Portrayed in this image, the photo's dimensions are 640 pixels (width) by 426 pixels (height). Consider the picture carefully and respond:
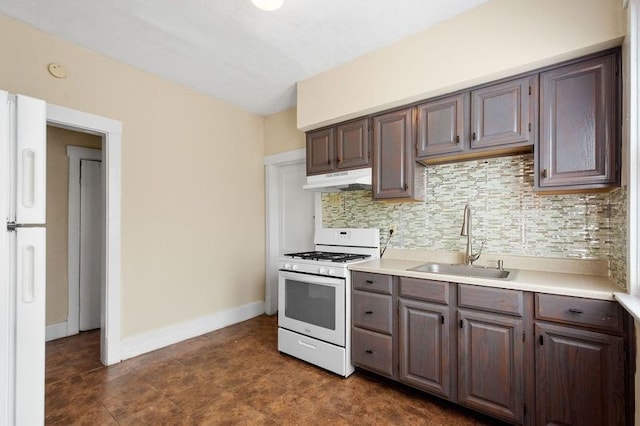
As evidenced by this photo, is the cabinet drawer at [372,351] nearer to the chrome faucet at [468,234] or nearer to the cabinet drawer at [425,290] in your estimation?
the cabinet drawer at [425,290]

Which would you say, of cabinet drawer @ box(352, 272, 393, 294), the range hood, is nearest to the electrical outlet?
the range hood

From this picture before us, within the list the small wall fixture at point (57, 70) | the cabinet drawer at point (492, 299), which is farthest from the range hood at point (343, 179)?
the small wall fixture at point (57, 70)

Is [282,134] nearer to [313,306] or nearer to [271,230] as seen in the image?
[271,230]

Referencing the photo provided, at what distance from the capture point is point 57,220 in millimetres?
3330

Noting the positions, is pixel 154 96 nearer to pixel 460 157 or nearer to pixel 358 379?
pixel 460 157

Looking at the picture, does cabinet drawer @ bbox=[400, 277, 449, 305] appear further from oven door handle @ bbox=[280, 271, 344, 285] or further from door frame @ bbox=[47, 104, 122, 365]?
door frame @ bbox=[47, 104, 122, 365]

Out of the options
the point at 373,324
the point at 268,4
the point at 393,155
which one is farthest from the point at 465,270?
the point at 268,4

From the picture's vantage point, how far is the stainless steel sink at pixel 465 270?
221 cm

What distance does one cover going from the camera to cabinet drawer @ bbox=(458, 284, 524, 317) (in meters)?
1.76

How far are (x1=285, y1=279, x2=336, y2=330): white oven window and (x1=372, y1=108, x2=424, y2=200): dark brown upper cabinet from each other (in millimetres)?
920

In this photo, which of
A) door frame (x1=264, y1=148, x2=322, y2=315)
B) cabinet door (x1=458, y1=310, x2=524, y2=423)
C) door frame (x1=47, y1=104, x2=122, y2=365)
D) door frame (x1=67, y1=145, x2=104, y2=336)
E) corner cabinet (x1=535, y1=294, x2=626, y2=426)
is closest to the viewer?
corner cabinet (x1=535, y1=294, x2=626, y2=426)

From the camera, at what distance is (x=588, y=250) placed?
2.00m

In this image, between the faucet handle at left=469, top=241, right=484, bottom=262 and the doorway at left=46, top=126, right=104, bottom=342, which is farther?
the doorway at left=46, top=126, right=104, bottom=342

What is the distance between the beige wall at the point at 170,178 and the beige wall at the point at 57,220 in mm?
1151
